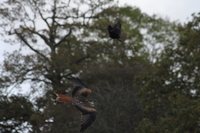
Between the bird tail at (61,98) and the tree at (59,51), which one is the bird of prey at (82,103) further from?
the tree at (59,51)

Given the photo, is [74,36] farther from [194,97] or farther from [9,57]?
[194,97]

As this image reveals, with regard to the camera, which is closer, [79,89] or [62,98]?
[62,98]

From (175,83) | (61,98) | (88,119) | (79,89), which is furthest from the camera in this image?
(175,83)

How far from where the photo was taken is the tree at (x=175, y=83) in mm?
22125

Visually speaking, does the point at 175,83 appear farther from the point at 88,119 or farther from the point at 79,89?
the point at 88,119

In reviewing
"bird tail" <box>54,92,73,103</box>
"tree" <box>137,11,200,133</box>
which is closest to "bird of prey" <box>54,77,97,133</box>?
"bird tail" <box>54,92,73,103</box>

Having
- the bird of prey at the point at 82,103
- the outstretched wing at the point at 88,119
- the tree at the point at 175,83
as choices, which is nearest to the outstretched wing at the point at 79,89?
the bird of prey at the point at 82,103

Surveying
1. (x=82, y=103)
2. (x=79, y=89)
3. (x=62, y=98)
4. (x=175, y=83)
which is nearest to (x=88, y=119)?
(x=82, y=103)

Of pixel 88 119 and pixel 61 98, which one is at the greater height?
pixel 61 98

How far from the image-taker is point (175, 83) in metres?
23.6

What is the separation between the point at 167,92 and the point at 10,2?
1636 cm

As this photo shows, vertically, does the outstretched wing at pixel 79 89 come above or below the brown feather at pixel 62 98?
above

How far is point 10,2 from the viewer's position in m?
36.2

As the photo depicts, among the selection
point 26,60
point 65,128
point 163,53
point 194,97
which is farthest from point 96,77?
point 194,97
